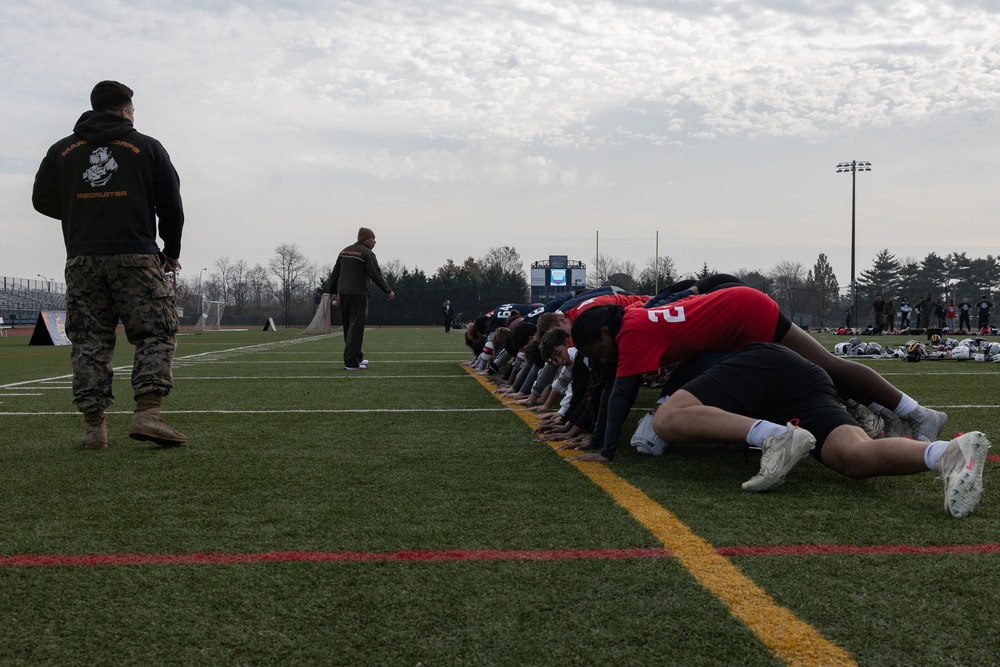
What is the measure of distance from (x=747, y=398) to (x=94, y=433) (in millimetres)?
3415

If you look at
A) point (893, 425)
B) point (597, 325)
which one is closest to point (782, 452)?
point (597, 325)

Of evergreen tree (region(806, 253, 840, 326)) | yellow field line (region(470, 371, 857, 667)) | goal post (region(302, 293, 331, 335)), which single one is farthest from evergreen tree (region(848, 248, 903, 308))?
yellow field line (region(470, 371, 857, 667))

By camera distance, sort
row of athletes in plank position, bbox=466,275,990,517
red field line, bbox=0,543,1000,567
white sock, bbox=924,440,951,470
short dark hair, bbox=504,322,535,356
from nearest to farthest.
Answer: red field line, bbox=0,543,1000,567, white sock, bbox=924,440,951,470, row of athletes in plank position, bbox=466,275,990,517, short dark hair, bbox=504,322,535,356

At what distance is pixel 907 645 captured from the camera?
188 centimetres

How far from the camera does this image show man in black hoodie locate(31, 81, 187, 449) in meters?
4.60

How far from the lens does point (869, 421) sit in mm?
4449

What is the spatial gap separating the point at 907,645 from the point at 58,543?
2.45 metres

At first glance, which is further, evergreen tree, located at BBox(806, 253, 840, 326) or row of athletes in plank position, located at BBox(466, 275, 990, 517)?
evergreen tree, located at BBox(806, 253, 840, 326)

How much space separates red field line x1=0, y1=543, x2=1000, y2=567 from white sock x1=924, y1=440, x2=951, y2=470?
19.0 inches

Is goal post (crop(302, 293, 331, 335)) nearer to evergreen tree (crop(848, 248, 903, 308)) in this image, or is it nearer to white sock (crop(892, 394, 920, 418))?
white sock (crop(892, 394, 920, 418))

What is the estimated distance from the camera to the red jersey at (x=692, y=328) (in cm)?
402

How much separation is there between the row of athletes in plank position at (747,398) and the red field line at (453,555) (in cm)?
53

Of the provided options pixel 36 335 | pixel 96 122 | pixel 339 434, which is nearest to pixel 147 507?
pixel 339 434

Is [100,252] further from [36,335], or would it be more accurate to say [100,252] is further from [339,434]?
[36,335]
